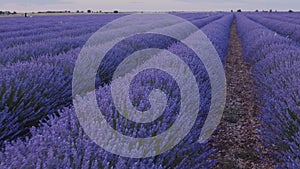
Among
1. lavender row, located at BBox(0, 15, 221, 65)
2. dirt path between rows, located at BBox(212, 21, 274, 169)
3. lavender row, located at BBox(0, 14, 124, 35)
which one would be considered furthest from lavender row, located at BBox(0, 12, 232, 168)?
lavender row, located at BBox(0, 14, 124, 35)

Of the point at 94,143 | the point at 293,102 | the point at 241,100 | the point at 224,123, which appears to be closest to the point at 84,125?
the point at 94,143

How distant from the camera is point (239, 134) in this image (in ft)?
10.3

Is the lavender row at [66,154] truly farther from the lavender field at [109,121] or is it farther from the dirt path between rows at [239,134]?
the dirt path between rows at [239,134]

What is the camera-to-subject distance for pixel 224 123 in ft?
11.1

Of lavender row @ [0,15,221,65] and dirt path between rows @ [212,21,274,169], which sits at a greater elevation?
lavender row @ [0,15,221,65]

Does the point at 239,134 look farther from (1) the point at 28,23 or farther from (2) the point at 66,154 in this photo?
(1) the point at 28,23

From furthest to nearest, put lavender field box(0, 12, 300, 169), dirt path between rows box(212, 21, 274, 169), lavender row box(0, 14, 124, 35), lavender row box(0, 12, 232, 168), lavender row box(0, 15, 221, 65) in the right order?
lavender row box(0, 14, 124, 35) < lavender row box(0, 15, 221, 65) < dirt path between rows box(212, 21, 274, 169) < lavender field box(0, 12, 300, 169) < lavender row box(0, 12, 232, 168)

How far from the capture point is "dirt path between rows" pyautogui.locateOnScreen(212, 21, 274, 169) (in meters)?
2.57

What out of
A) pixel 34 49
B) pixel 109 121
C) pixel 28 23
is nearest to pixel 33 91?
pixel 109 121

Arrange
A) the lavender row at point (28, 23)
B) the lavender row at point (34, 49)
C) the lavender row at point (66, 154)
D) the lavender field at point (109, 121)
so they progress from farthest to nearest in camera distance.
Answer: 1. the lavender row at point (28, 23)
2. the lavender row at point (34, 49)
3. the lavender field at point (109, 121)
4. the lavender row at point (66, 154)

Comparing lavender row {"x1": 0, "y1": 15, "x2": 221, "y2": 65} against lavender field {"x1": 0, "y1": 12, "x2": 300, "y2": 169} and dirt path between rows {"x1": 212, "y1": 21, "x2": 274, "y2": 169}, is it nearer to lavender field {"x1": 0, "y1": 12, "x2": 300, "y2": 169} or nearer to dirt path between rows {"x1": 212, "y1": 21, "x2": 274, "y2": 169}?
lavender field {"x1": 0, "y1": 12, "x2": 300, "y2": 169}

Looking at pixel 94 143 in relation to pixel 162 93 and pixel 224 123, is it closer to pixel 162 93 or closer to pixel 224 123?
pixel 162 93

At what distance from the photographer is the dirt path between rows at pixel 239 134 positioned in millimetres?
2568

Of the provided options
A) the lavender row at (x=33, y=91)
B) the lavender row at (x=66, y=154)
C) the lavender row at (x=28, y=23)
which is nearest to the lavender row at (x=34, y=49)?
the lavender row at (x=33, y=91)
